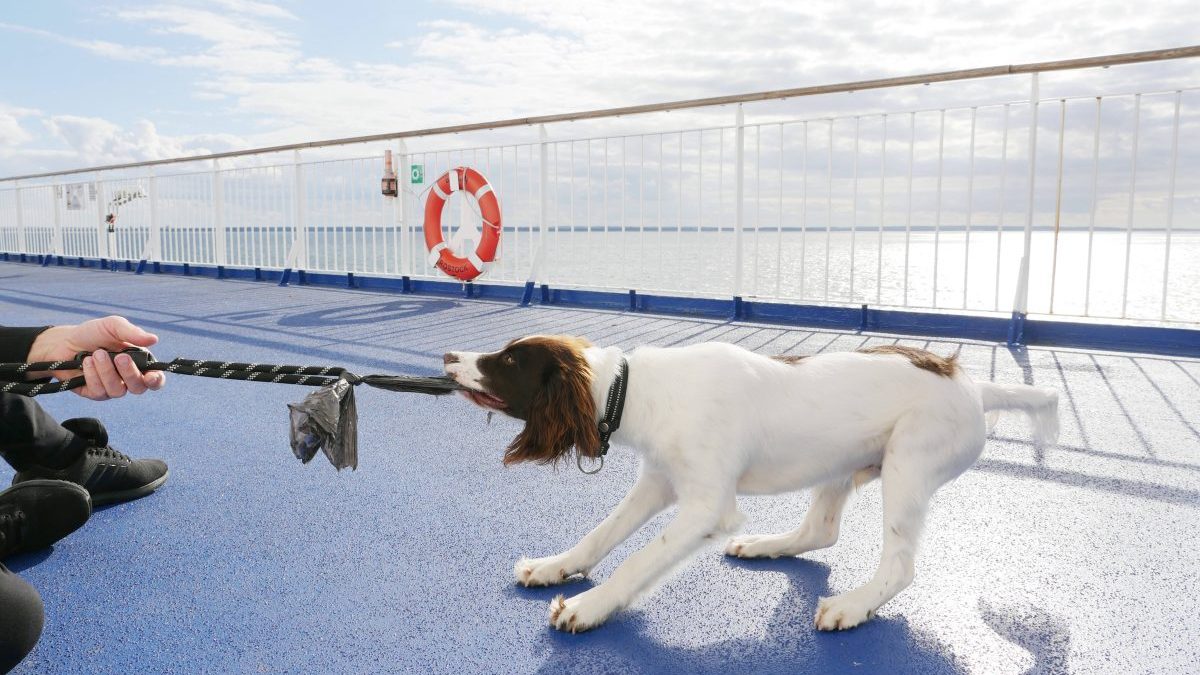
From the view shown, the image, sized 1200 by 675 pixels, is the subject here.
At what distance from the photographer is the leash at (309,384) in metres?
1.36

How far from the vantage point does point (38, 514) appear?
5.56ft

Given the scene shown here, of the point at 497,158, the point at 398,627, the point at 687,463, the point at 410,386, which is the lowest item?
the point at 398,627

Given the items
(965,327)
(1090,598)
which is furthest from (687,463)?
(965,327)

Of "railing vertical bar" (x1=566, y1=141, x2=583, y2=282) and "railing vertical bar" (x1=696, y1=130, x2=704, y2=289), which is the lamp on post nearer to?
"railing vertical bar" (x1=566, y1=141, x2=583, y2=282)

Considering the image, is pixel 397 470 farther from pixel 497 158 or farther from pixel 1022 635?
pixel 497 158

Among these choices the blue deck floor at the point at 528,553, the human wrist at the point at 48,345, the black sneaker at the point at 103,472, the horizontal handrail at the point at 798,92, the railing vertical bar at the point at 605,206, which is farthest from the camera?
the railing vertical bar at the point at 605,206

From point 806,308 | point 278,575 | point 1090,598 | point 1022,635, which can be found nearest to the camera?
point 1022,635

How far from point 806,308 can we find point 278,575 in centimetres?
391

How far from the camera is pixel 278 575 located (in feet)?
5.35

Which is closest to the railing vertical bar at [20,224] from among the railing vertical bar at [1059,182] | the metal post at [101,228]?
the metal post at [101,228]

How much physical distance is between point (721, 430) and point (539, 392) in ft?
1.09

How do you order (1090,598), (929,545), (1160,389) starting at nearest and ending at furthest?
(1090,598) → (929,545) → (1160,389)

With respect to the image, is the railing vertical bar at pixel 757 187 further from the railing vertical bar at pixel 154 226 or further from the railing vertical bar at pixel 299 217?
the railing vertical bar at pixel 154 226

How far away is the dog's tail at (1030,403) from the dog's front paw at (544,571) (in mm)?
901
